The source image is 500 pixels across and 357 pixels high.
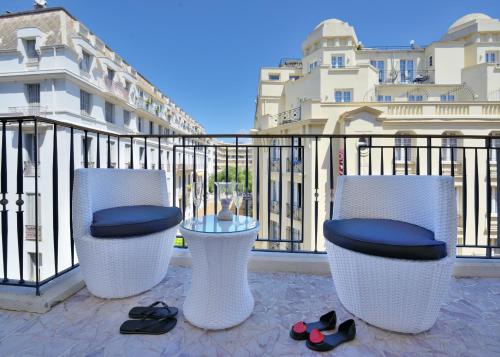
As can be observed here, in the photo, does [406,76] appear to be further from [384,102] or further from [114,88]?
[114,88]

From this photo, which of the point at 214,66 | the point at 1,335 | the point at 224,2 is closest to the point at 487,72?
the point at 224,2

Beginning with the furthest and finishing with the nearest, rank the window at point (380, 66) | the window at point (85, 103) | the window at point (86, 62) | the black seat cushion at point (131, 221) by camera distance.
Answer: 1. the window at point (380, 66)
2. the window at point (85, 103)
3. the window at point (86, 62)
4. the black seat cushion at point (131, 221)

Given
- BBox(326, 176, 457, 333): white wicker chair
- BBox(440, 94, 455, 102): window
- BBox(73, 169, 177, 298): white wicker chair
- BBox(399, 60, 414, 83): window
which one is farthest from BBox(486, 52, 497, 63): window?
BBox(73, 169, 177, 298): white wicker chair

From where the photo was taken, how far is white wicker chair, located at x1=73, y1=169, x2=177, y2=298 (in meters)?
1.51

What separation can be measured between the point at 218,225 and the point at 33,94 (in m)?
13.8

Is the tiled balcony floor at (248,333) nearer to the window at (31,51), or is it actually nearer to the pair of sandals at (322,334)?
the pair of sandals at (322,334)

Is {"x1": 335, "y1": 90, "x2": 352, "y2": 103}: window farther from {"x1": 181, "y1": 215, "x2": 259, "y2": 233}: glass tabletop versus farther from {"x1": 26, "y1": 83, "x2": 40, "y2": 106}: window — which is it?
{"x1": 26, "y1": 83, "x2": 40, "y2": 106}: window

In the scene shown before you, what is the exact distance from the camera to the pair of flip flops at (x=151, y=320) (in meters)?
1.24

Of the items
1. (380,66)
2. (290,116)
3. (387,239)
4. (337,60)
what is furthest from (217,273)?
(380,66)

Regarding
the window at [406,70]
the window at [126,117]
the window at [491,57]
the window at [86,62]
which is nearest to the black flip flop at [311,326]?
the window at [86,62]

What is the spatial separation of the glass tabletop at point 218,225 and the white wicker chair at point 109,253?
0.40m

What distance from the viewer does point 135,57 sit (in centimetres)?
1720

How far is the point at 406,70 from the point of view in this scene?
53.3 feet

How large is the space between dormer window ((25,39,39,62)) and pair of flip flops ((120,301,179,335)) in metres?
13.7
